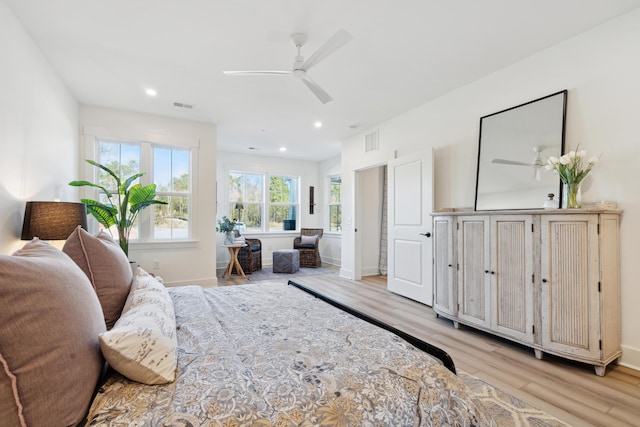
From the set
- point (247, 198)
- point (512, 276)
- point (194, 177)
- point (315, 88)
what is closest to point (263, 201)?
point (247, 198)

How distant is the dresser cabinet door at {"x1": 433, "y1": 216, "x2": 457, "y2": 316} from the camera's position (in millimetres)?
3080

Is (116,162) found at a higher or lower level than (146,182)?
higher

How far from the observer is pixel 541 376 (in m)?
2.10

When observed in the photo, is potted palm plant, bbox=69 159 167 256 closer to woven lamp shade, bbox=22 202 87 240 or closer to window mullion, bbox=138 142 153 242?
window mullion, bbox=138 142 153 242

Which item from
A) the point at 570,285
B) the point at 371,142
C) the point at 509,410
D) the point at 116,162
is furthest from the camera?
the point at 371,142

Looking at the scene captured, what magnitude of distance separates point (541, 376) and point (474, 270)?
3.26ft

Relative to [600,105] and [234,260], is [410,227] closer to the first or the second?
[600,105]

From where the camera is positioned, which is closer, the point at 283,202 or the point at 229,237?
the point at 229,237

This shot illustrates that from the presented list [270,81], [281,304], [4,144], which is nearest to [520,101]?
[270,81]

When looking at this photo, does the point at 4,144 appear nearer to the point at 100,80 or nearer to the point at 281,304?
the point at 100,80

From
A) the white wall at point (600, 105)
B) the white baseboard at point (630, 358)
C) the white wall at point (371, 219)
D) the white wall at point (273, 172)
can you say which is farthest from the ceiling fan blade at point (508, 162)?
the white wall at point (273, 172)

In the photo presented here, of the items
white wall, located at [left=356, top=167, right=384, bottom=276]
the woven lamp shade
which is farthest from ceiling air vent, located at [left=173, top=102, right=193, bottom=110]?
white wall, located at [left=356, top=167, right=384, bottom=276]

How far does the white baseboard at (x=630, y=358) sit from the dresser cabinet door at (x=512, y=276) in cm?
60

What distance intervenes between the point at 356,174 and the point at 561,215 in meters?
3.41
